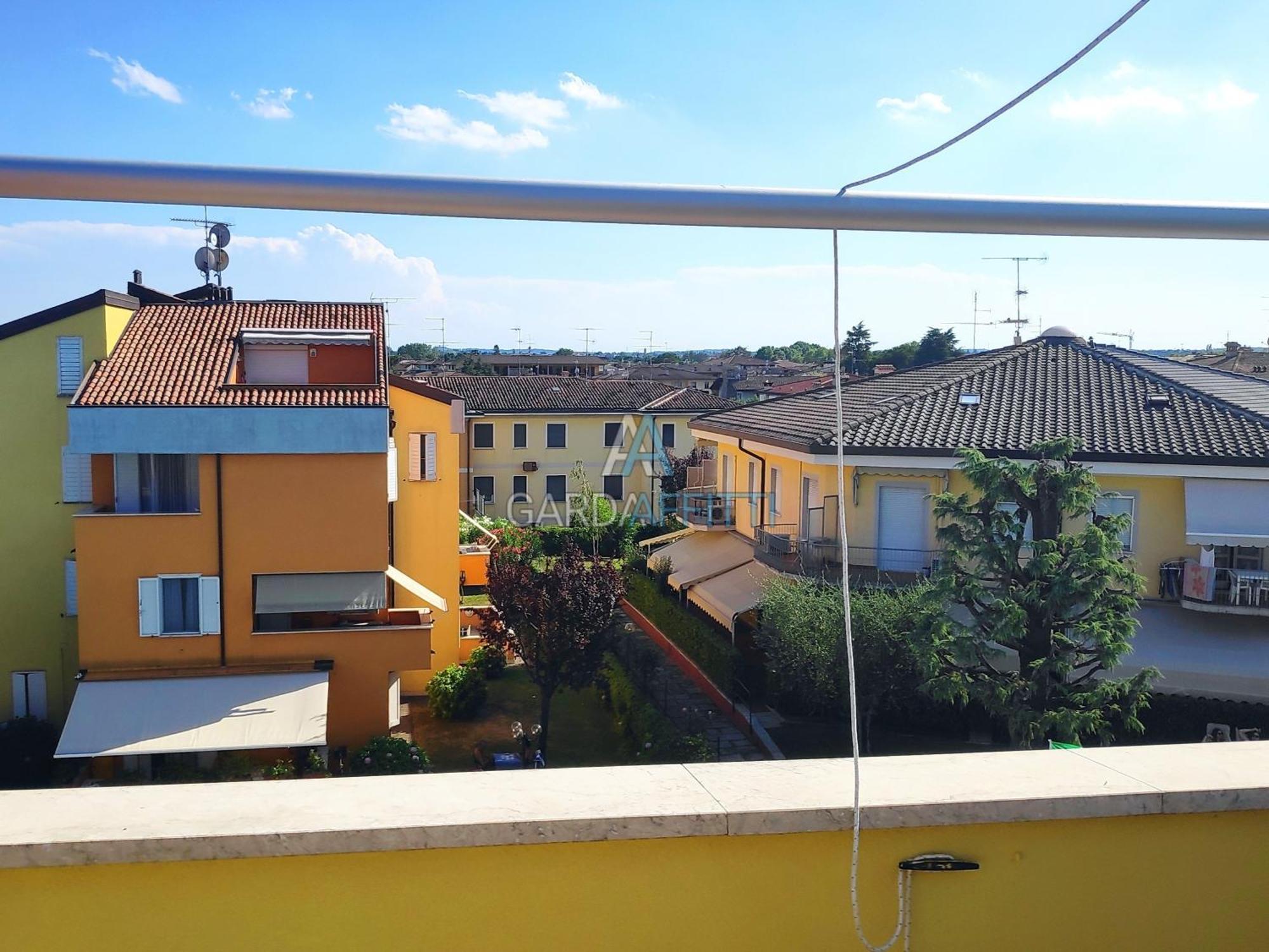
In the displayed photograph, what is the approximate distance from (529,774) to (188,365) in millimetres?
18578

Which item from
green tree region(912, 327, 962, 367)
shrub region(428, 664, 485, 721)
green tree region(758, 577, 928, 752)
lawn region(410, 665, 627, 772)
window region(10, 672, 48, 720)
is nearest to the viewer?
green tree region(758, 577, 928, 752)

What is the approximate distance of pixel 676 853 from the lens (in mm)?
2711

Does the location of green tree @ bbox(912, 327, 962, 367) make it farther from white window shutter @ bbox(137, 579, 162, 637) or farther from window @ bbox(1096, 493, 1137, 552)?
white window shutter @ bbox(137, 579, 162, 637)

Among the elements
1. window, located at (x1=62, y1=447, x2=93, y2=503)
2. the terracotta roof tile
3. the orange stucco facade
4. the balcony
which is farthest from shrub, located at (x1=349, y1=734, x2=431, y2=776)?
the balcony

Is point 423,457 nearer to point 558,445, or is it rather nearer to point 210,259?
point 210,259

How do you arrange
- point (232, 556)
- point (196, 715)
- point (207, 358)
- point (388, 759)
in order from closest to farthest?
point (196, 715) < point (388, 759) < point (232, 556) < point (207, 358)

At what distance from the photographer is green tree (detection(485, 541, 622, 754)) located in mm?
20031

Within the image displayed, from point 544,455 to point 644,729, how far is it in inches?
1134

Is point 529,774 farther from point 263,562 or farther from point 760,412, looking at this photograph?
point 760,412

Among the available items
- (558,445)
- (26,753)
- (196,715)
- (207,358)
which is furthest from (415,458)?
(558,445)

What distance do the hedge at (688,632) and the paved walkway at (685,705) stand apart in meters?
0.49

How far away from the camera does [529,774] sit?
2.97 m

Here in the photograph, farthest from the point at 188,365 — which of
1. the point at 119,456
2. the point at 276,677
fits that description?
the point at 276,677

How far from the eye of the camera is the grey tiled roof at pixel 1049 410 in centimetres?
1923
